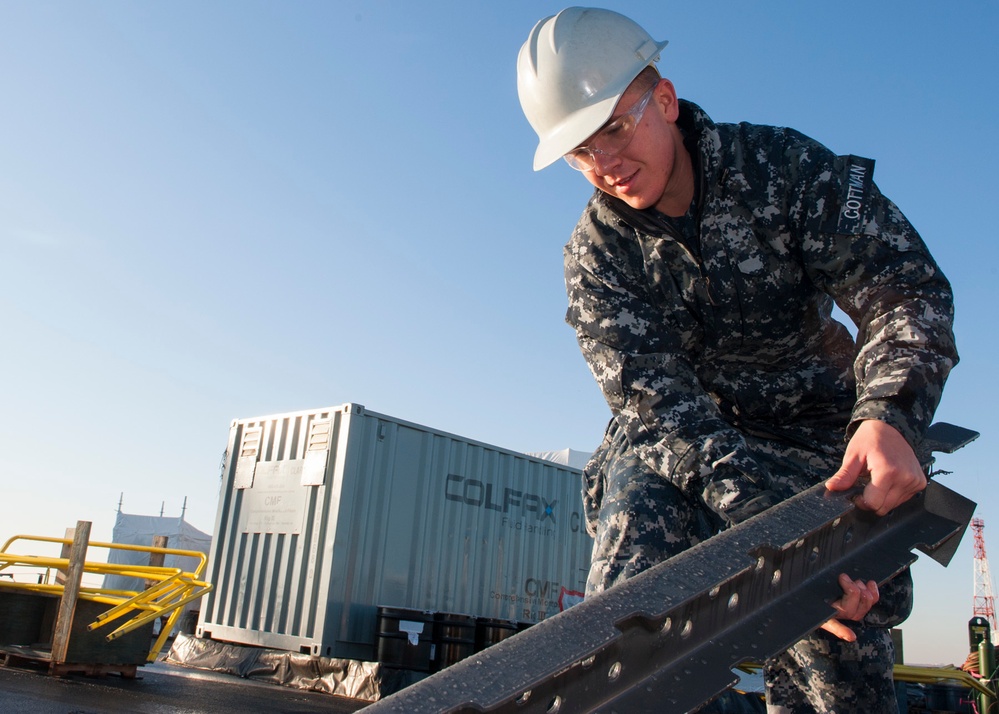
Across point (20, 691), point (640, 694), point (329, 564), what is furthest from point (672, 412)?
point (329, 564)

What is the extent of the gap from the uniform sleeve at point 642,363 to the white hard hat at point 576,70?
36cm

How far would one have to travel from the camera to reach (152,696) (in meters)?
6.61

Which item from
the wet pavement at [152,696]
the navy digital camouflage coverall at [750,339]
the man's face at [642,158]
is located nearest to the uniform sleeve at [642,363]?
the navy digital camouflage coverall at [750,339]

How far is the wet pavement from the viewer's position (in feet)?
18.0

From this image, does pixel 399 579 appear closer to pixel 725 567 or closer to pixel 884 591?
pixel 884 591

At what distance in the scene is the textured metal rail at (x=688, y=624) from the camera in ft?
3.66

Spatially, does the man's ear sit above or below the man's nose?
above

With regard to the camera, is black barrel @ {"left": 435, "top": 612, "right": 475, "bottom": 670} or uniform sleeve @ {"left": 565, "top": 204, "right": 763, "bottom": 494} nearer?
uniform sleeve @ {"left": 565, "top": 204, "right": 763, "bottom": 494}

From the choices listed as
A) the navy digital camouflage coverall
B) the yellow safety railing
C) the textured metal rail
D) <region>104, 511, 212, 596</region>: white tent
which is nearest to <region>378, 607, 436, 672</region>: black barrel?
the yellow safety railing

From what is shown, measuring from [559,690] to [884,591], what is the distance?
162cm

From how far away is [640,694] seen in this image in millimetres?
1279

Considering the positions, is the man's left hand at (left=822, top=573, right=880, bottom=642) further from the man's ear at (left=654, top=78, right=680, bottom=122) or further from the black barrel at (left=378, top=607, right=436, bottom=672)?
the black barrel at (left=378, top=607, right=436, bottom=672)

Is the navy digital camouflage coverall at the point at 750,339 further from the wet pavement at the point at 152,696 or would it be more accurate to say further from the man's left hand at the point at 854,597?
the wet pavement at the point at 152,696

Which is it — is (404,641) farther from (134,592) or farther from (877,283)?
(877,283)
